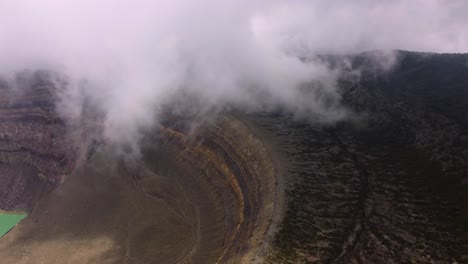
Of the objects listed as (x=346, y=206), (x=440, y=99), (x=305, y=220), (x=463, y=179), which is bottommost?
(x=305, y=220)

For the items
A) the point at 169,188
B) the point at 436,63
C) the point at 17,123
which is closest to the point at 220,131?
the point at 169,188

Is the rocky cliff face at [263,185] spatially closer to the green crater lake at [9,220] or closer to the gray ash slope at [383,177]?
the gray ash slope at [383,177]

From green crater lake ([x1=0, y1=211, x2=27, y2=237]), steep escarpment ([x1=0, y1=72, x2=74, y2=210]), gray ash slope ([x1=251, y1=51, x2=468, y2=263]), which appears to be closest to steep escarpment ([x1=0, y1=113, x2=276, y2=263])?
gray ash slope ([x1=251, y1=51, x2=468, y2=263])

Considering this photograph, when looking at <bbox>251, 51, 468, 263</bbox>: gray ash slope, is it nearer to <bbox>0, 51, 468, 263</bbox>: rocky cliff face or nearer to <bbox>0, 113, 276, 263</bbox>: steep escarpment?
<bbox>0, 51, 468, 263</bbox>: rocky cliff face

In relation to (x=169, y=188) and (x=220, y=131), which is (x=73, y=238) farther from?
(x=220, y=131)

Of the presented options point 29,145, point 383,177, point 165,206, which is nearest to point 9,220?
point 29,145
